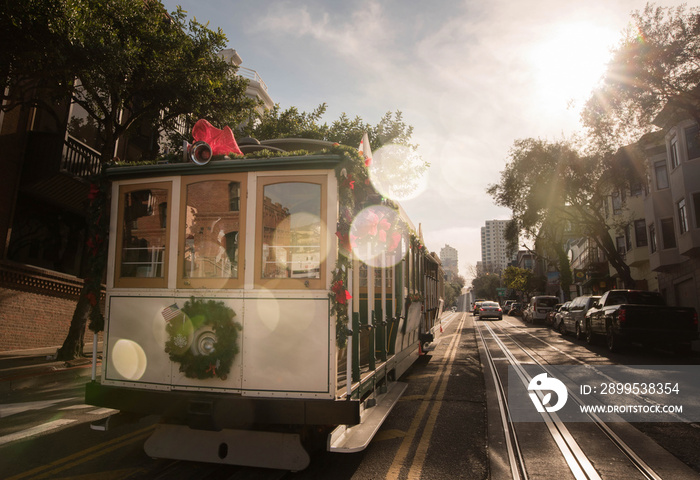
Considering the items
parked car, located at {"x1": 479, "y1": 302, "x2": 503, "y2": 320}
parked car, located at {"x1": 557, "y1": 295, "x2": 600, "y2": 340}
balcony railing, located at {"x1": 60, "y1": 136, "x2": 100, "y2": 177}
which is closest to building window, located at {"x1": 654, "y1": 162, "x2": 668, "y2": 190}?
parked car, located at {"x1": 557, "y1": 295, "x2": 600, "y2": 340}

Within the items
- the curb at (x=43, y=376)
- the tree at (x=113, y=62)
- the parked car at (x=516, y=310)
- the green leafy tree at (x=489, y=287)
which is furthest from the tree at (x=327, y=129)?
the green leafy tree at (x=489, y=287)

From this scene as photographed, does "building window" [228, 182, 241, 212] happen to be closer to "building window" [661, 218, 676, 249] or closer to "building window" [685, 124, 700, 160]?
"building window" [685, 124, 700, 160]

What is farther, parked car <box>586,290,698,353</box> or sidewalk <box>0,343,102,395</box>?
parked car <box>586,290,698,353</box>

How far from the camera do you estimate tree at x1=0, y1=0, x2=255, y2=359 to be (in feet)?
28.2

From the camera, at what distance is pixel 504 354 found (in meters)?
12.8

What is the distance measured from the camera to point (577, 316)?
17.9m

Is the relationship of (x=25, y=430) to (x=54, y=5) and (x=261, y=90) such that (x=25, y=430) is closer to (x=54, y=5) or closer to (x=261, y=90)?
(x=54, y=5)

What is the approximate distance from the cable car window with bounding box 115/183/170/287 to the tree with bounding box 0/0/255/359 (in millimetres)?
2584

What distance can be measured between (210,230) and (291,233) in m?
0.88

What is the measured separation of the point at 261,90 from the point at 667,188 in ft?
92.0

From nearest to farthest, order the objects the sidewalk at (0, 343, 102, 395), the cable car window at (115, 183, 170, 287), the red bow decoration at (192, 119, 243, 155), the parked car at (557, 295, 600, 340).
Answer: the cable car window at (115, 183, 170, 287), the red bow decoration at (192, 119, 243, 155), the sidewalk at (0, 343, 102, 395), the parked car at (557, 295, 600, 340)

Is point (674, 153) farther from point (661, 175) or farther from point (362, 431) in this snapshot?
point (362, 431)

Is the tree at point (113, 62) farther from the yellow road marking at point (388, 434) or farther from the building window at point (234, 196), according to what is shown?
the yellow road marking at point (388, 434)

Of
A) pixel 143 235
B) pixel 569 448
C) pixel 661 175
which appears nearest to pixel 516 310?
pixel 661 175
